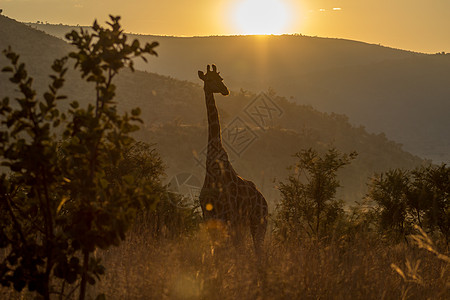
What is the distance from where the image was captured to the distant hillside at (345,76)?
8219 cm

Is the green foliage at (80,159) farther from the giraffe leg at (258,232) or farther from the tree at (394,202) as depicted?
the tree at (394,202)

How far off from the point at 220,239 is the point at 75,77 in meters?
51.1

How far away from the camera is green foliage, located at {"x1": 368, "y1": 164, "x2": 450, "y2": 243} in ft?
28.4

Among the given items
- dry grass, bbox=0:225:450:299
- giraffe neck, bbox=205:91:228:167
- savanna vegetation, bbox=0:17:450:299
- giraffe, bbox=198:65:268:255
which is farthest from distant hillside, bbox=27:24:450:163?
dry grass, bbox=0:225:450:299

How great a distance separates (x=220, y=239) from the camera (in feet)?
20.2

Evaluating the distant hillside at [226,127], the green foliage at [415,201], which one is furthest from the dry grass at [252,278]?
the distant hillside at [226,127]

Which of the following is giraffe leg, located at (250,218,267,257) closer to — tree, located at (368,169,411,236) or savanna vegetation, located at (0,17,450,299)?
savanna vegetation, located at (0,17,450,299)

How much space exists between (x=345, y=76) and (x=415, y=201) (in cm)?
10457

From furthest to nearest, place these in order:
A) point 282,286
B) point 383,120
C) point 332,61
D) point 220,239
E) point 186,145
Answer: point 332,61, point 383,120, point 186,145, point 220,239, point 282,286

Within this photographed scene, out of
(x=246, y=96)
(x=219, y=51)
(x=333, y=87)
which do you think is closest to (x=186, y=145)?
(x=246, y=96)

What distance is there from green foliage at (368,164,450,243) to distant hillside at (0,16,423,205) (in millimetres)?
14555

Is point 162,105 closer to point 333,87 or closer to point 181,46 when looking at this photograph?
point 333,87

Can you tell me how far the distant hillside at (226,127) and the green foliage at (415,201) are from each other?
47.8 ft

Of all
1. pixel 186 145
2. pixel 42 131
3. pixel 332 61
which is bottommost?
pixel 186 145
